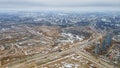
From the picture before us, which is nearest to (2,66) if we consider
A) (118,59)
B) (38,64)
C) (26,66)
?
(26,66)

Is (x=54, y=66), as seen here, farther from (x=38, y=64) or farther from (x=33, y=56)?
(x=33, y=56)

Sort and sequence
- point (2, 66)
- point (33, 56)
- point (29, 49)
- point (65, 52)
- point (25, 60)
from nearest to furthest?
point (2, 66)
point (25, 60)
point (33, 56)
point (65, 52)
point (29, 49)

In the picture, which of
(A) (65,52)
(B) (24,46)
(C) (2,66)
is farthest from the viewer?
(B) (24,46)

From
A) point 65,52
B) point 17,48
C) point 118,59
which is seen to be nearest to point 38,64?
point 65,52

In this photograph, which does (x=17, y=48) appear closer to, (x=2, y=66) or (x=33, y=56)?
(x=33, y=56)

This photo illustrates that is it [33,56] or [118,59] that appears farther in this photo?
[33,56]

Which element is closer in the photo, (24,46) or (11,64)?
(11,64)

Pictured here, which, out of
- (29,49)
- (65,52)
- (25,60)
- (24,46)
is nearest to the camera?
(25,60)

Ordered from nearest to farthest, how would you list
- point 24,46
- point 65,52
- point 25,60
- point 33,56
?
1. point 25,60
2. point 33,56
3. point 65,52
4. point 24,46
